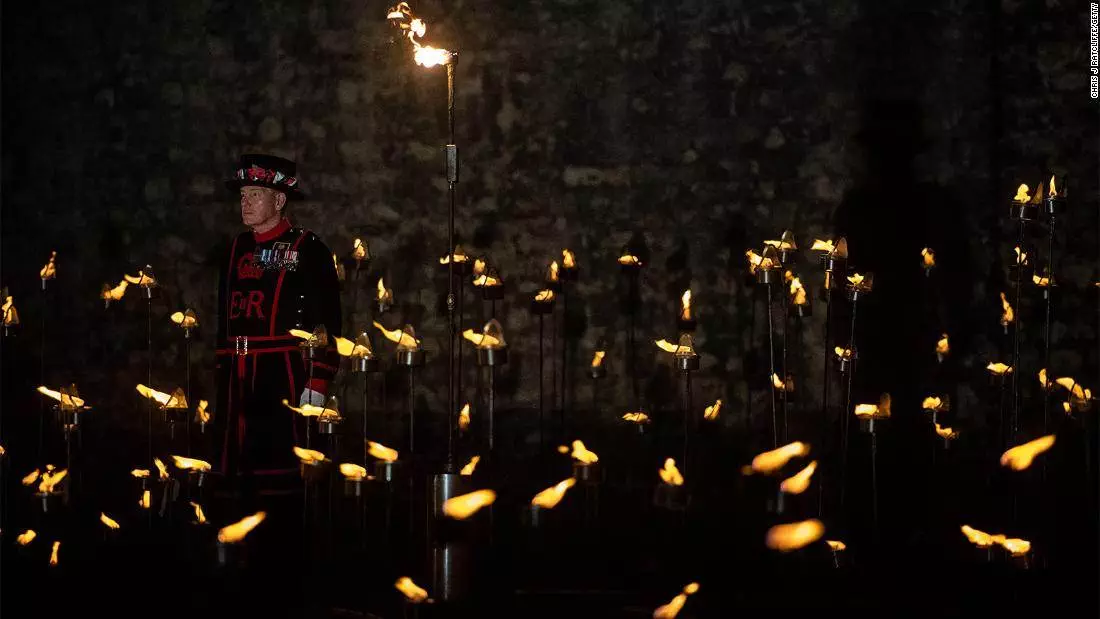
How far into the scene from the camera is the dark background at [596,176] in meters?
5.47

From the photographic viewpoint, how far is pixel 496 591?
421 centimetres

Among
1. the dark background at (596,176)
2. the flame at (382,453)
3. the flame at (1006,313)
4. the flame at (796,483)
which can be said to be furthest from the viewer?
the dark background at (596,176)

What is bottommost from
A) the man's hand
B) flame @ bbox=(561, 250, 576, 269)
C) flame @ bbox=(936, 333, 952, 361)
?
the man's hand

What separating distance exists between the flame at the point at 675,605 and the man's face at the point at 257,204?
7.29 ft

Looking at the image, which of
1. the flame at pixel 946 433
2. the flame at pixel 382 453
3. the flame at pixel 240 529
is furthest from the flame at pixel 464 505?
the flame at pixel 946 433

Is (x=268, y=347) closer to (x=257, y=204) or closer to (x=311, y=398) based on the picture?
(x=311, y=398)

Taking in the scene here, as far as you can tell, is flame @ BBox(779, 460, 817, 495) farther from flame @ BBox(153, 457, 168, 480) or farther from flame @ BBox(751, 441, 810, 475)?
flame @ BBox(153, 457, 168, 480)

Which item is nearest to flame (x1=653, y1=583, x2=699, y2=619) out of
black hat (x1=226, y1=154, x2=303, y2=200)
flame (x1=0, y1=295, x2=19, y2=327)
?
black hat (x1=226, y1=154, x2=303, y2=200)

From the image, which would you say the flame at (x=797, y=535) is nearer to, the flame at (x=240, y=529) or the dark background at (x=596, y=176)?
the dark background at (x=596, y=176)

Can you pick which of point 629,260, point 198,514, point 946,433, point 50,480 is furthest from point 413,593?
point 946,433

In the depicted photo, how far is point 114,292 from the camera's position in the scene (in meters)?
5.85

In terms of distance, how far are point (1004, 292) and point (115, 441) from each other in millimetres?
5361

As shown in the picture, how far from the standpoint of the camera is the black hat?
390cm

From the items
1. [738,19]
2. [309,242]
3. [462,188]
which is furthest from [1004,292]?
[309,242]
